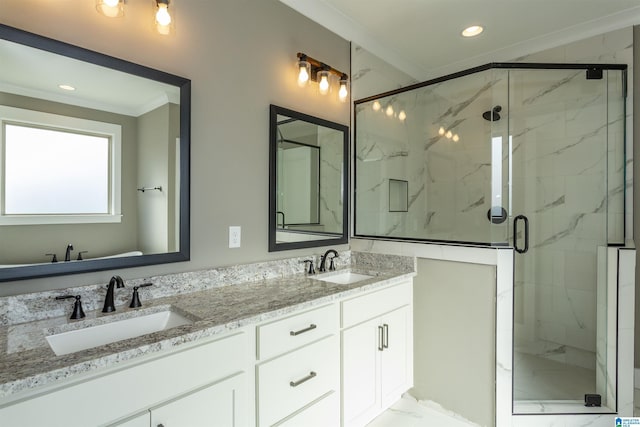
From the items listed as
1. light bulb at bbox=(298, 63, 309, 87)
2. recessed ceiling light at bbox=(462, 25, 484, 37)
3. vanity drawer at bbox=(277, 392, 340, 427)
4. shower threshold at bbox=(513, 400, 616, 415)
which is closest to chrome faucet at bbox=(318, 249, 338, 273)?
vanity drawer at bbox=(277, 392, 340, 427)

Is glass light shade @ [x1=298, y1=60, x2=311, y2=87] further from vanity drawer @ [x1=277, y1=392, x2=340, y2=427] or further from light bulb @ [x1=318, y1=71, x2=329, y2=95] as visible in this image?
vanity drawer @ [x1=277, y1=392, x2=340, y2=427]

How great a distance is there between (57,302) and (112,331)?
24cm

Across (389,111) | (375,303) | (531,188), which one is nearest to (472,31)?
(389,111)

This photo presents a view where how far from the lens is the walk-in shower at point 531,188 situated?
229cm

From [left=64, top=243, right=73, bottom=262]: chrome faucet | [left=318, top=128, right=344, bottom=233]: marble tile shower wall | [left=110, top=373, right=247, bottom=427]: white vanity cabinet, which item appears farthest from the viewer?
[left=318, top=128, right=344, bottom=233]: marble tile shower wall

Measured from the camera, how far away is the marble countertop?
2.88 feet

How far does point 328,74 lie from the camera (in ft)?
7.79

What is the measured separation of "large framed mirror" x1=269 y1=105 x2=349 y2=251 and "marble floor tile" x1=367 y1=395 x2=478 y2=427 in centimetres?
121

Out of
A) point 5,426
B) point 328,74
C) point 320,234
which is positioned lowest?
point 5,426

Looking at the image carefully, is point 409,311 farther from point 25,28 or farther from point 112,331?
point 25,28

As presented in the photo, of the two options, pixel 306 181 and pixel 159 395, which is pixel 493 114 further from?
pixel 159 395

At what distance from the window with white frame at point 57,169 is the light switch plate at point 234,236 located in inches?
22.6

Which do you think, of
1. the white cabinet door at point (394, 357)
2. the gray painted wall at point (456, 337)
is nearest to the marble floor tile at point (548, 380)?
the gray painted wall at point (456, 337)

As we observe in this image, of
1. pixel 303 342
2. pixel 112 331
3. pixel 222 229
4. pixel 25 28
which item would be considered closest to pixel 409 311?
pixel 303 342
